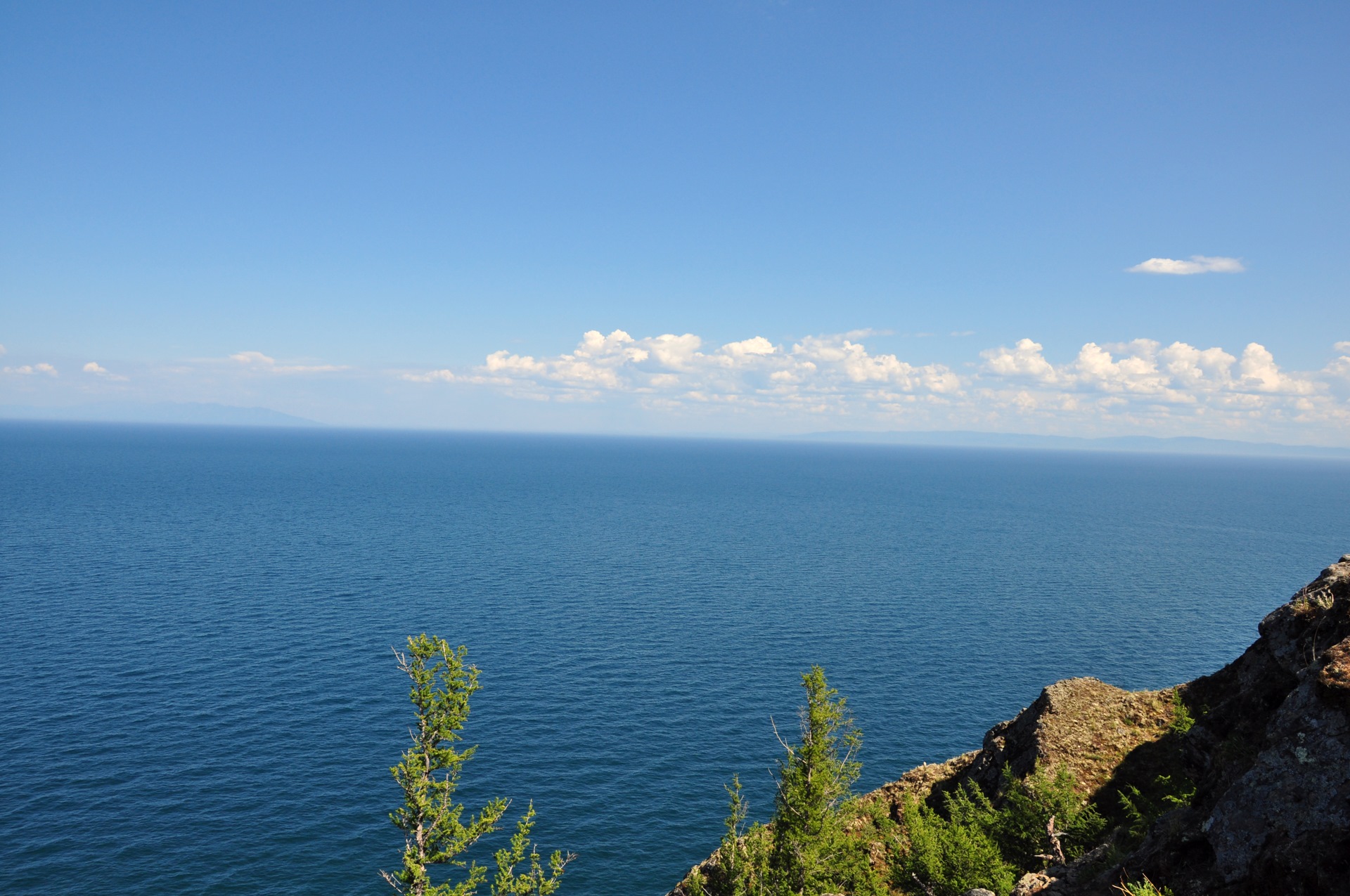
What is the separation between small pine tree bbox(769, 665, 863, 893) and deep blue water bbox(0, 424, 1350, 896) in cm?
1548

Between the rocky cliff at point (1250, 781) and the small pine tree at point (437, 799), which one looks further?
the small pine tree at point (437, 799)

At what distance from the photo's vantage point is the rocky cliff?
1441 centimetres

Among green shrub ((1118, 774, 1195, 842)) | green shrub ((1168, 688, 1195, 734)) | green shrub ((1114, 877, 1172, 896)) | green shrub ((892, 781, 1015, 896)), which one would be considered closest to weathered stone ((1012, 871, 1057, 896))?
green shrub ((1114, 877, 1172, 896))

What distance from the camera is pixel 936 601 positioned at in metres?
108

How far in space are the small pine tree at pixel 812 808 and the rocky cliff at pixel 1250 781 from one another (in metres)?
3.98

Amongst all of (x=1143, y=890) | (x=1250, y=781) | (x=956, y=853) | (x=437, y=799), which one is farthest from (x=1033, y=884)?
(x=437, y=799)

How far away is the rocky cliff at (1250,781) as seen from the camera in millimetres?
14414

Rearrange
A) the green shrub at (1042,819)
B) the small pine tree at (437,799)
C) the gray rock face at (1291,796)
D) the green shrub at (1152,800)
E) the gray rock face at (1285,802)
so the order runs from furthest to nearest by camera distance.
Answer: the small pine tree at (437,799) < the green shrub at (1042,819) < the green shrub at (1152,800) < the gray rock face at (1291,796) < the gray rock face at (1285,802)

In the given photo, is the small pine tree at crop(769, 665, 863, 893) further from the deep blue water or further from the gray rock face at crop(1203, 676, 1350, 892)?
the gray rock face at crop(1203, 676, 1350, 892)

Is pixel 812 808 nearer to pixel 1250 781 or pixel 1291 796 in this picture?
pixel 1250 781

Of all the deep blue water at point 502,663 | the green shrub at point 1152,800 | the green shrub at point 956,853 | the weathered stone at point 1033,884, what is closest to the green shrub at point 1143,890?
the weathered stone at point 1033,884

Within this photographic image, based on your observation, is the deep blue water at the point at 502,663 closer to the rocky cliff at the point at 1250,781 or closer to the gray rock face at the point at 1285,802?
the rocky cliff at the point at 1250,781

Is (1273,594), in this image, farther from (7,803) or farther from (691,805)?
(7,803)

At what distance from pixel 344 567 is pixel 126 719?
57.5 metres
